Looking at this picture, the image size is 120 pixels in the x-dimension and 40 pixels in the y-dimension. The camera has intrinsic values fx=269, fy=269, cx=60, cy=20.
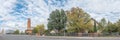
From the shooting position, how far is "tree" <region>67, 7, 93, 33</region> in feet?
323

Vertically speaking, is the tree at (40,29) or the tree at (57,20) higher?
the tree at (57,20)

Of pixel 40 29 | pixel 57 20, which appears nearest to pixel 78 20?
pixel 57 20

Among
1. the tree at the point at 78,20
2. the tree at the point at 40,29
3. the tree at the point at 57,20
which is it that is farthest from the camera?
the tree at the point at 40,29

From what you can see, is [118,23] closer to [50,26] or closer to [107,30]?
[107,30]

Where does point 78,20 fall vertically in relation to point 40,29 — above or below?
above

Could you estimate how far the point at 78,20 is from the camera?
98250mm

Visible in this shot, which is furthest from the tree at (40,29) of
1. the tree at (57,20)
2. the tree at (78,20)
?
the tree at (78,20)

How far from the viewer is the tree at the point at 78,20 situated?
98.3 m

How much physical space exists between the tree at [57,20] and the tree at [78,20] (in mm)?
18049

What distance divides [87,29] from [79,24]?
6275 mm

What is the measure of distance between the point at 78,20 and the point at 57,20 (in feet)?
86.4

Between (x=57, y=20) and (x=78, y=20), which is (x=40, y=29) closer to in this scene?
(x=57, y=20)

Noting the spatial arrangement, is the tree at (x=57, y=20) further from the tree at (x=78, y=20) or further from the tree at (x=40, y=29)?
the tree at (x=78, y=20)

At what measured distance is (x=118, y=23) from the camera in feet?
350
